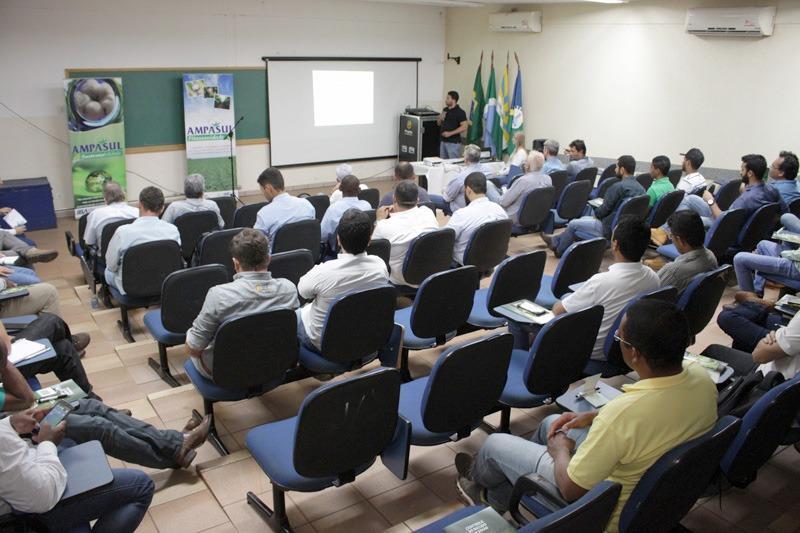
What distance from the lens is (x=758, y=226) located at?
616cm

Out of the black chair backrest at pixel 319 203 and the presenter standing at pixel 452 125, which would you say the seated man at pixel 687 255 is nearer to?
the black chair backrest at pixel 319 203

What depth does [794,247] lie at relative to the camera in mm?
5656

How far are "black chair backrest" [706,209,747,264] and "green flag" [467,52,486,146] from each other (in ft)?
21.7

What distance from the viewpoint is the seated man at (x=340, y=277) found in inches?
143

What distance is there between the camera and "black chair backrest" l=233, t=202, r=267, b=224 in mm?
6215

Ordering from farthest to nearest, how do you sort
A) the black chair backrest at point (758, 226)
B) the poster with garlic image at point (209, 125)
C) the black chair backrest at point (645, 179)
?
the poster with garlic image at point (209, 125)
the black chair backrest at point (645, 179)
the black chair backrest at point (758, 226)

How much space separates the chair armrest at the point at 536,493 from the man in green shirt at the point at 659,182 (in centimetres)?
534

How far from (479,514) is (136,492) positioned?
4.32 ft

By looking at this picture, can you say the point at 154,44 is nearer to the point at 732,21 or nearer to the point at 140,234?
the point at 140,234

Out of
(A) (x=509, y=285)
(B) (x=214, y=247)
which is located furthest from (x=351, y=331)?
(B) (x=214, y=247)

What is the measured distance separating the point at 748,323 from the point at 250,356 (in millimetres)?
3108

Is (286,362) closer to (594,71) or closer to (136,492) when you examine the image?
(136,492)

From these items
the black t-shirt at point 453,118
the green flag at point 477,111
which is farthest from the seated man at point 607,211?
the green flag at point 477,111

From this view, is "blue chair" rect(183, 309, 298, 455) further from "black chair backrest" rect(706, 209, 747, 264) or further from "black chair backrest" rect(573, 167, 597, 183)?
"black chair backrest" rect(573, 167, 597, 183)
